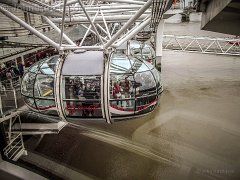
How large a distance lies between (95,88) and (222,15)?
4.86 metres

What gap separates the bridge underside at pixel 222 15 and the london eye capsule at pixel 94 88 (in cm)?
292

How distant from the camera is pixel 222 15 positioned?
25.3 feet

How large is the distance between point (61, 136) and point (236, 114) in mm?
10473

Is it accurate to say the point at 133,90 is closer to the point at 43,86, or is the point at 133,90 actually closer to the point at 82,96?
the point at 82,96

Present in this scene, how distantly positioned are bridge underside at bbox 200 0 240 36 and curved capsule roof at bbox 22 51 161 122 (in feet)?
9.53

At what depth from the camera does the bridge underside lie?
662cm

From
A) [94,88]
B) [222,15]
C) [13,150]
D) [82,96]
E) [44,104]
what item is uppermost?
[222,15]

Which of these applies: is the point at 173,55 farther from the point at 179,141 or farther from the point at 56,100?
the point at 56,100

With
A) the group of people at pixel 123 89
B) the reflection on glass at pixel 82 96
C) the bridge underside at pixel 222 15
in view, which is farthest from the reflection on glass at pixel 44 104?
the bridge underside at pixel 222 15

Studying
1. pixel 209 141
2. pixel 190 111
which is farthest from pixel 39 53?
pixel 209 141

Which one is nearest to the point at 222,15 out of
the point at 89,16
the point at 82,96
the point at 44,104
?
the point at 89,16

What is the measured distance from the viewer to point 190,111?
612 inches

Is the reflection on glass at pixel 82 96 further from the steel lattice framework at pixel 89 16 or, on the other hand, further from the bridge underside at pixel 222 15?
the bridge underside at pixel 222 15

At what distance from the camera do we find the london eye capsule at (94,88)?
859 centimetres
